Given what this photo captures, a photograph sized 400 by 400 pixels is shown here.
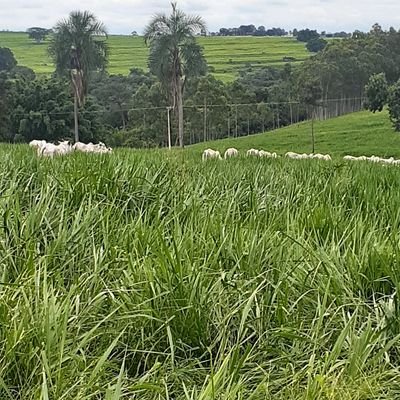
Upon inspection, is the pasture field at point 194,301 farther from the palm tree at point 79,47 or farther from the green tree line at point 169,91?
the palm tree at point 79,47

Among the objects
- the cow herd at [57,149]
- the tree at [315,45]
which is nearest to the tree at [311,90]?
the tree at [315,45]

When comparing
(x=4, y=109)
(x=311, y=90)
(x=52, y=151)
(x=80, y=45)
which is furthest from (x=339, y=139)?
(x=52, y=151)

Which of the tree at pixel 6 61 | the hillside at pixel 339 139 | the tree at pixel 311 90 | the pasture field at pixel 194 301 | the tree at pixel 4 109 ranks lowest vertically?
the hillside at pixel 339 139

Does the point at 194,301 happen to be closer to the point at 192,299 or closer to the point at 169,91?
the point at 192,299

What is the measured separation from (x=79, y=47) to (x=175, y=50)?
4.76 meters

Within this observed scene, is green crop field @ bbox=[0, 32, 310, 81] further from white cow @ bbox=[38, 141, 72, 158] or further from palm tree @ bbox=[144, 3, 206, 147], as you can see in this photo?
white cow @ bbox=[38, 141, 72, 158]

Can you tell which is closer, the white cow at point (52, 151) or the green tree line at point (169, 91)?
the white cow at point (52, 151)

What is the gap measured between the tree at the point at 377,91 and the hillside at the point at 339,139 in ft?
3.04

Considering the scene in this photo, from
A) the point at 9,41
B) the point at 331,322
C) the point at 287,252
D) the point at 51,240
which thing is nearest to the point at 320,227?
the point at 287,252

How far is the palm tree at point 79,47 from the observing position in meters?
32.8

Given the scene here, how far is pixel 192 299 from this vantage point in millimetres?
2348

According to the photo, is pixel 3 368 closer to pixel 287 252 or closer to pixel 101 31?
pixel 287 252

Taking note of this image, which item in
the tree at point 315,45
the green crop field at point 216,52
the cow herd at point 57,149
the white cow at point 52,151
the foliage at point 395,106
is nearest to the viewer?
the white cow at point 52,151

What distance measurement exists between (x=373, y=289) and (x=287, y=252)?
1.33ft
